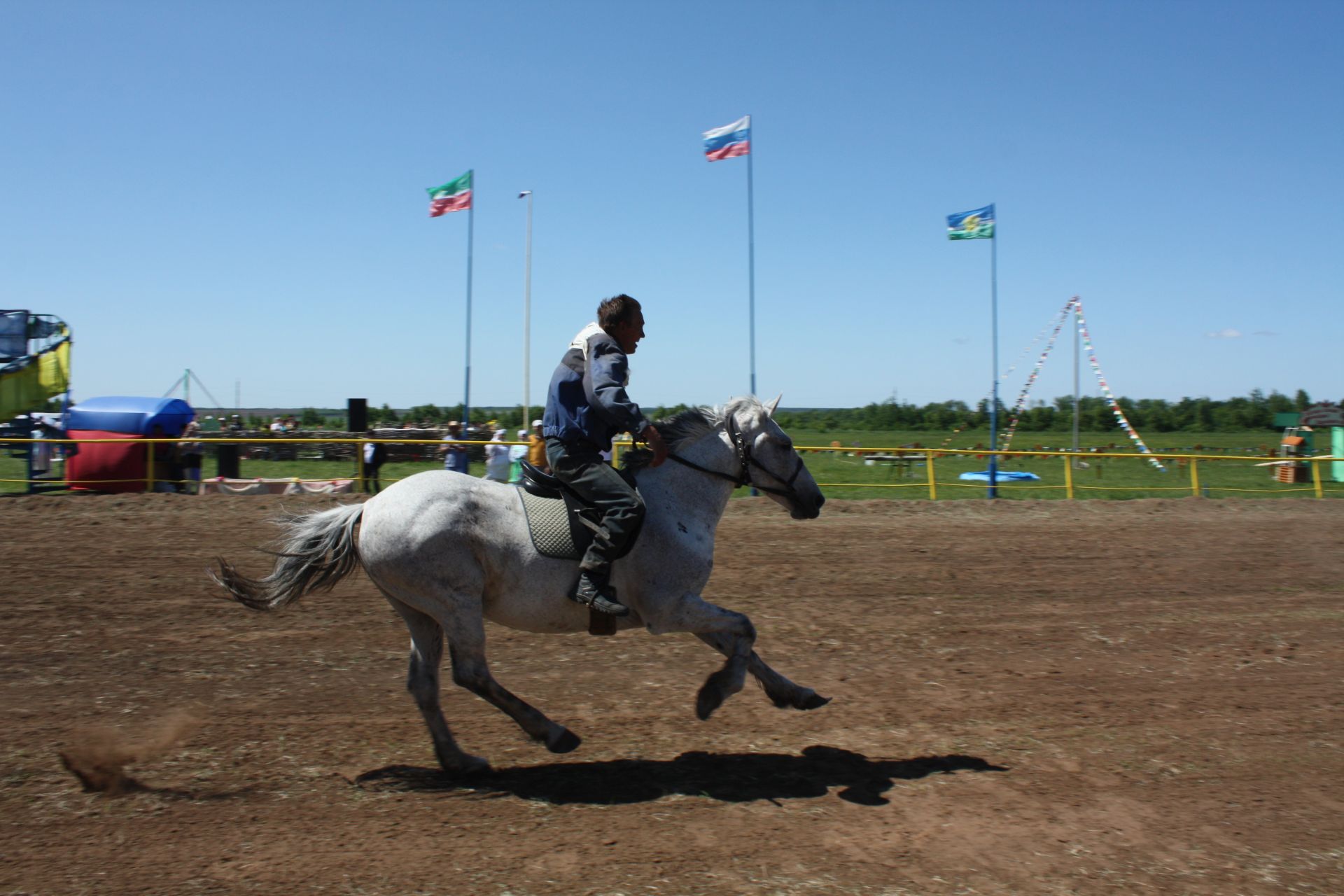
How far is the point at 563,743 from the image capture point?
5.25 m

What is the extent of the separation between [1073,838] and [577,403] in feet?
11.3

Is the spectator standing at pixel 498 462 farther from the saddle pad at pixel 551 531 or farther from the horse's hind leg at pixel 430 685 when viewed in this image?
the saddle pad at pixel 551 531

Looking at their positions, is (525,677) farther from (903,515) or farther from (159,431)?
(159,431)

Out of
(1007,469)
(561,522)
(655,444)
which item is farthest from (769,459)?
(1007,469)

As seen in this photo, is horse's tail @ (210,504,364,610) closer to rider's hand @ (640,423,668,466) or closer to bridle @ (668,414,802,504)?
rider's hand @ (640,423,668,466)

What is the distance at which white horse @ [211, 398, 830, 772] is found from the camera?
16.6ft

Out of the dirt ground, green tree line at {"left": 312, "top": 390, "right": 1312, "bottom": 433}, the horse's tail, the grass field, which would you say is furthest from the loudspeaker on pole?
green tree line at {"left": 312, "top": 390, "right": 1312, "bottom": 433}

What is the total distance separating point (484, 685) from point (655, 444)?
170cm

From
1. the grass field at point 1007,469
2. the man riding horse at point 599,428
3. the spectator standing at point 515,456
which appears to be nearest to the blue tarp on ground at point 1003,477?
the grass field at point 1007,469

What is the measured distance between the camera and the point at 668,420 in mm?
5805

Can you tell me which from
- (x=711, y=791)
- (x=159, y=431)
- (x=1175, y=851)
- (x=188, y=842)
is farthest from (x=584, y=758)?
(x=159, y=431)

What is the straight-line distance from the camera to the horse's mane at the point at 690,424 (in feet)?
18.7

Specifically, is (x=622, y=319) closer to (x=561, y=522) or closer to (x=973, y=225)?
(x=561, y=522)

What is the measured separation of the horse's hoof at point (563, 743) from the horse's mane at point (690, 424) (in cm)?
164
